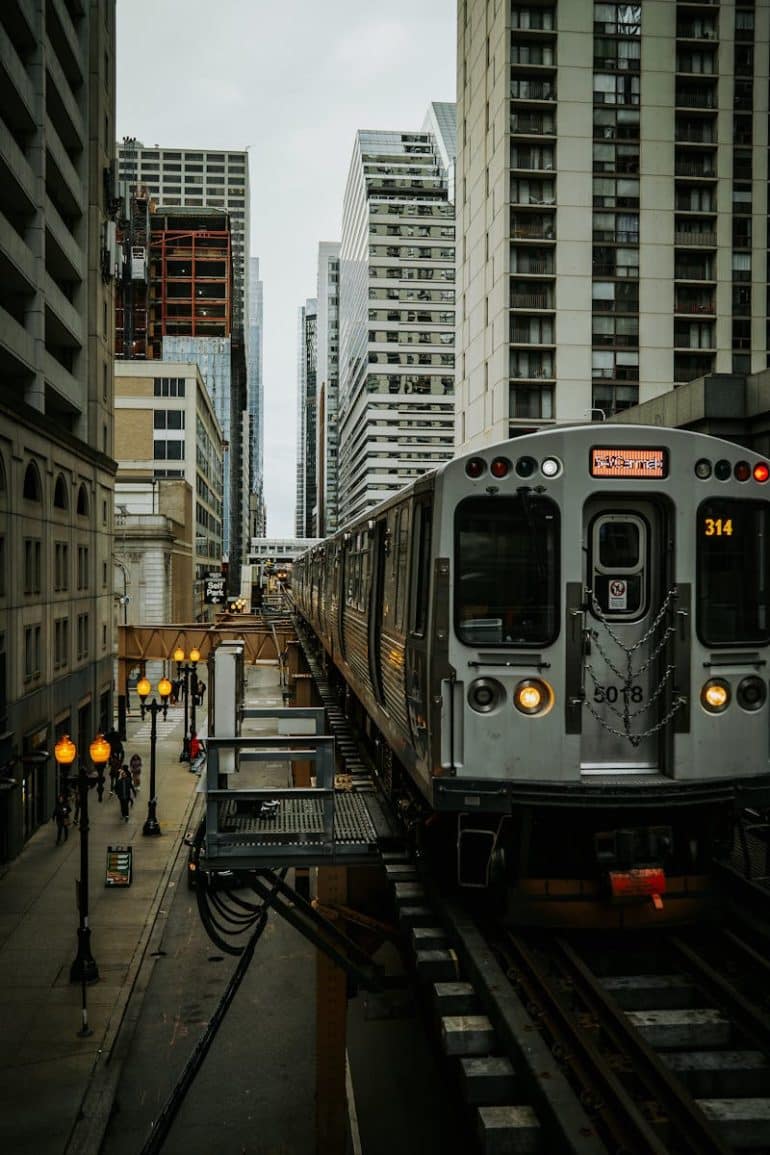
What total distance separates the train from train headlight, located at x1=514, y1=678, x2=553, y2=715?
0.01 m

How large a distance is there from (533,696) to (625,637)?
0.91m

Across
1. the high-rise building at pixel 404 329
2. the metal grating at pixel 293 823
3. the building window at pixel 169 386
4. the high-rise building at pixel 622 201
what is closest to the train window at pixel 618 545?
Answer: the metal grating at pixel 293 823

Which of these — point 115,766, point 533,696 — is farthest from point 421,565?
point 115,766

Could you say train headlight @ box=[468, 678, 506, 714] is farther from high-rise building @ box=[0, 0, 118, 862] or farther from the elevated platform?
high-rise building @ box=[0, 0, 118, 862]

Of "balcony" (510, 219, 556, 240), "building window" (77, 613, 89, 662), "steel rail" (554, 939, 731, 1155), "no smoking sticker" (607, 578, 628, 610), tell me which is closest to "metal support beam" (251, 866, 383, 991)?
"steel rail" (554, 939, 731, 1155)

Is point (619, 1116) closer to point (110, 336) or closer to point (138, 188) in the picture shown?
point (110, 336)

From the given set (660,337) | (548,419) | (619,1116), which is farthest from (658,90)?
(619,1116)

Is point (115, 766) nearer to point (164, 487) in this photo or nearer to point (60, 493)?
point (60, 493)

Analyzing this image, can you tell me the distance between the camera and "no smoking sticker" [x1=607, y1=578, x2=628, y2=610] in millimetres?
7137

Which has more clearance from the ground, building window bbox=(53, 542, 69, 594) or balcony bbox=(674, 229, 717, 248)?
balcony bbox=(674, 229, 717, 248)

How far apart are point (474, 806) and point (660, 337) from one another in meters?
46.2

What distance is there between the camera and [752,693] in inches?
283

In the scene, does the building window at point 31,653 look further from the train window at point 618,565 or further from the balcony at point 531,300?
the balcony at point 531,300

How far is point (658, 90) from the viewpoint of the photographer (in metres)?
47.5
